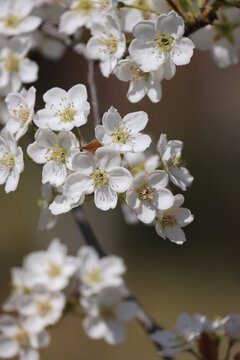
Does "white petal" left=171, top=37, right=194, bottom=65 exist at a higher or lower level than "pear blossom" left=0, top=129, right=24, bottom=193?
higher

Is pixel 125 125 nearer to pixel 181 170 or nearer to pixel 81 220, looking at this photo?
pixel 181 170

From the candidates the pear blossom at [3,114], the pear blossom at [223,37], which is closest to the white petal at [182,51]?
the pear blossom at [223,37]

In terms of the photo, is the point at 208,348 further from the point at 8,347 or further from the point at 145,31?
the point at 145,31

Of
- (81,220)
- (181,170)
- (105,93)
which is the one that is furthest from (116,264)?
(105,93)

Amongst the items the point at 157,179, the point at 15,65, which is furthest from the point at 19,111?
the point at 15,65

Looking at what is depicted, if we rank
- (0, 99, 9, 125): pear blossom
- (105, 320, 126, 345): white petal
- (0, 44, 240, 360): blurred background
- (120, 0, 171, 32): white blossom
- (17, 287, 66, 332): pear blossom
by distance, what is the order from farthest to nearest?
(0, 44, 240, 360): blurred background
(105, 320, 126, 345): white petal
(17, 287, 66, 332): pear blossom
(0, 99, 9, 125): pear blossom
(120, 0, 171, 32): white blossom

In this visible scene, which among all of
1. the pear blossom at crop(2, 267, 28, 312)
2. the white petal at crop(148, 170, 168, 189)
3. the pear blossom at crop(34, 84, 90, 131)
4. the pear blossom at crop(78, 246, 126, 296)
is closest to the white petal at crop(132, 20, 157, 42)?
the pear blossom at crop(34, 84, 90, 131)

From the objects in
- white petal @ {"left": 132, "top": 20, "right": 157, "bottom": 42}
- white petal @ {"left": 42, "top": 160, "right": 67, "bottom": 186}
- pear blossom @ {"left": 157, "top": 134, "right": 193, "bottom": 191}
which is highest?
white petal @ {"left": 132, "top": 20, "right": 157, "bottom": 42}

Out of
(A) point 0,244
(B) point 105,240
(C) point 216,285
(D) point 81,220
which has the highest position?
(D) point 81,220

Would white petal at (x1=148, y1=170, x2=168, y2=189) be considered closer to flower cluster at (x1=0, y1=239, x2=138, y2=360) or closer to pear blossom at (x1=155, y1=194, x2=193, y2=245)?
pear blossom at (x1=155, y1=194, x2=193, y2=245)
